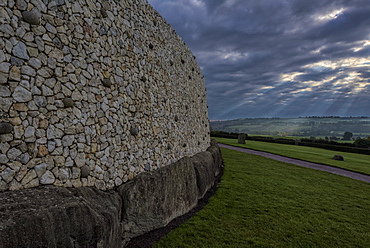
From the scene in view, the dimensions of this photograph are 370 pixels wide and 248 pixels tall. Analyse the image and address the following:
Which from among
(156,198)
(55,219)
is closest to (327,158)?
(156,198)

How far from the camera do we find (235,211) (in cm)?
888

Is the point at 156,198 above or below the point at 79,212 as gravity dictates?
below

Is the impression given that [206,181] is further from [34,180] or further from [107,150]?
[34,180]

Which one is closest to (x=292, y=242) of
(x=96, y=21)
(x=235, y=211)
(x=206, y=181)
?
(x=235, y=211)

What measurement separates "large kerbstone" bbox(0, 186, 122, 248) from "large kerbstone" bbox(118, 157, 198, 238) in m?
1.06

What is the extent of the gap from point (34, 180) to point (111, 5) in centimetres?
545

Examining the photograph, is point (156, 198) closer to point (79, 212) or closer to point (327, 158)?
point (79, 212)

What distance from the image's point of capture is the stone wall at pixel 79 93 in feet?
13.2

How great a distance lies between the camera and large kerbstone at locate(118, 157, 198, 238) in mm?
6100

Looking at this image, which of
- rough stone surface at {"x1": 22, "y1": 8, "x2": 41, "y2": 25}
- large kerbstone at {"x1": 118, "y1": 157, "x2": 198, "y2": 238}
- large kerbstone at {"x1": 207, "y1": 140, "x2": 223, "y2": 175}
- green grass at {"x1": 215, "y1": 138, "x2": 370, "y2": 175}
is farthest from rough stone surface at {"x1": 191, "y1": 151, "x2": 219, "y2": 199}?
green grass at {"x1": 215, "y1": 138, "x2": 370, "y2": 175}

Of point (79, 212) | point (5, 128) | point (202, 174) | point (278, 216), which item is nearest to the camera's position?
point (5, 128)

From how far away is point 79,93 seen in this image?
5.18 m

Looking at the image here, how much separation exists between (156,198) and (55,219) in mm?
3645

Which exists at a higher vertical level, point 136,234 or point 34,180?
point 34,180
